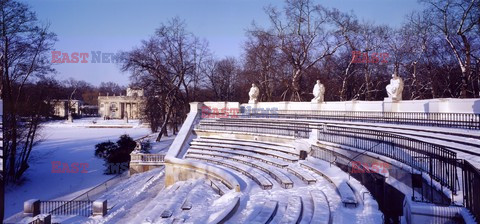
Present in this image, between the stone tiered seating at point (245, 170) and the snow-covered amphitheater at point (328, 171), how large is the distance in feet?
0.15

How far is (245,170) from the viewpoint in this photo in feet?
46.6

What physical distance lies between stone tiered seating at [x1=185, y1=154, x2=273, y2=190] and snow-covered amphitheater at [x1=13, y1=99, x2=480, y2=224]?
0.05 meters

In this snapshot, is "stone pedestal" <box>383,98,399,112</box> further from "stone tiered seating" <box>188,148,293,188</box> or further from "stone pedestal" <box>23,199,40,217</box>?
"stone pedestal" <box>23,199,40,217</box>

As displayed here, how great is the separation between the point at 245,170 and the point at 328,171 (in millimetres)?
3769

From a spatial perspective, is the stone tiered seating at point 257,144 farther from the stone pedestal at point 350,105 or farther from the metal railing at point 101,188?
the stone pedestal at point 350,105

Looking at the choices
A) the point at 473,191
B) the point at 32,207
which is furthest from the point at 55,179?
the point at 473,191

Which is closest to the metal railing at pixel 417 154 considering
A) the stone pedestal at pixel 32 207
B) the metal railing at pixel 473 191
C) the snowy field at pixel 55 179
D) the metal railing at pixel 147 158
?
the metal railing at pixel 473 191

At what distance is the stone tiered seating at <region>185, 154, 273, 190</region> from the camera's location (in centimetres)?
1183

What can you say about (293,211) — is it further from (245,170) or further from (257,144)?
(257,144)

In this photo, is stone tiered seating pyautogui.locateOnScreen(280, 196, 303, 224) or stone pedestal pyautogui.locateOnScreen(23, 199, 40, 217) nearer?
stone tiered seating pyautogui.locateOnScreen(280, 196, 303, 224)

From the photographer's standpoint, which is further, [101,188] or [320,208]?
[101,188]

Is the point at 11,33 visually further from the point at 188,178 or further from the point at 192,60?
the point at 192,60

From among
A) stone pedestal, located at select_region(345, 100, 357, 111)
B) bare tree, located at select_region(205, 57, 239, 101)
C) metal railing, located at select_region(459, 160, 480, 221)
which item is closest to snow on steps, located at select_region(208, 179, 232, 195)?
metal railing, located at select_region(459, 160, 480, 221)

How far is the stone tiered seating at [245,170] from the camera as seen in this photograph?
38.8 ft
